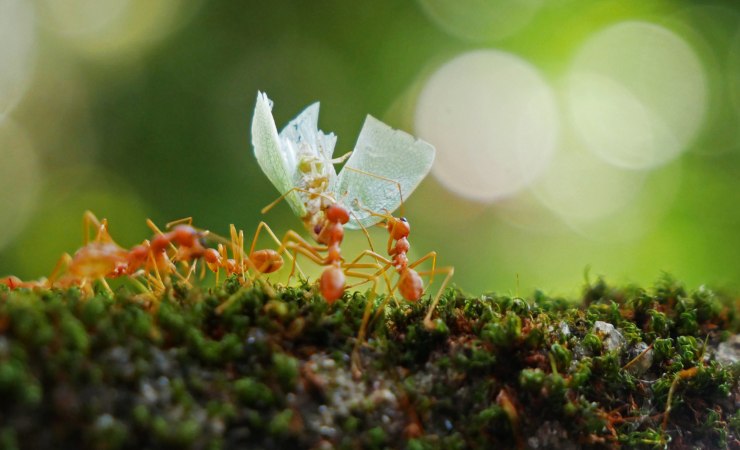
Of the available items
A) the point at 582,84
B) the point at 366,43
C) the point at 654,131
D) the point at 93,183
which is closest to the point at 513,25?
the point at 582,84

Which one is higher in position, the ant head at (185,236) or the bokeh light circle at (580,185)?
the bokeh light circle at (580,185)

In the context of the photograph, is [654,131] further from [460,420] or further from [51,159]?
[51,159]

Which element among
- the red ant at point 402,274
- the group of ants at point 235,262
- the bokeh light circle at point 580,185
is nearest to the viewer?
the red ant at point 402,274

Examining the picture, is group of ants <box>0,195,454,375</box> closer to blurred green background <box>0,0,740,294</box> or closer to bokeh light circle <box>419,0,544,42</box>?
blurred green background <box>0,0,740,294</box>

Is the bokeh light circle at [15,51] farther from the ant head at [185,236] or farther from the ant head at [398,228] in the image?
the ant head at [398,228]

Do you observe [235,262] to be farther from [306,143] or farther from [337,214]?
[306,143]

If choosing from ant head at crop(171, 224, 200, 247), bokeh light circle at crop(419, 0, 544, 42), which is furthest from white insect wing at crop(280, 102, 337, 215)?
bokeh light circle at crop(419, 0, 544, 42)

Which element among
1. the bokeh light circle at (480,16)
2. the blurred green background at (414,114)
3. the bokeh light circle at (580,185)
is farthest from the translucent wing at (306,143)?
the bokeh light circle at (580,185)

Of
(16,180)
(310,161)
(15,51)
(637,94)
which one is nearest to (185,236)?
(310,161)
